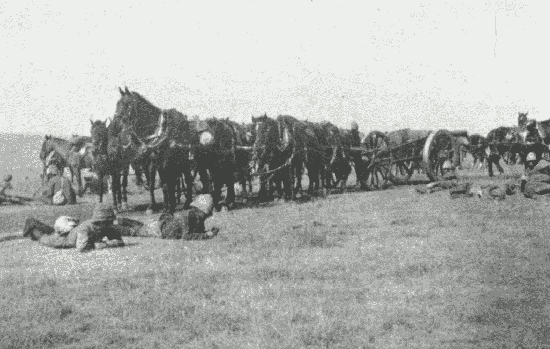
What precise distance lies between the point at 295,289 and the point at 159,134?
8.49 m

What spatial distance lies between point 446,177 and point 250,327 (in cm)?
1545

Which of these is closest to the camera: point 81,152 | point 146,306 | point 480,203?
point 146,306

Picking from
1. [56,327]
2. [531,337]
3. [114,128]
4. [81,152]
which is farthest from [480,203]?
[81,152]

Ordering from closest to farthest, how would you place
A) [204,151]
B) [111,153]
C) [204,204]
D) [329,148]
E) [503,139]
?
[204,204] → [111,153] → [204,151] → [329,148] → [503,139]

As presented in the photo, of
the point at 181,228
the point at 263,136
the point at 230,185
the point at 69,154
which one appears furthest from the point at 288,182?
the point at 69,154

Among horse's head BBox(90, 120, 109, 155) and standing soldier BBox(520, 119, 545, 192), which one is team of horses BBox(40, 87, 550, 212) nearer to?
horse's head BBox(90, 120, 109, 155)

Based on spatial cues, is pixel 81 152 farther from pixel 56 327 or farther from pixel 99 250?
pixel 56 327

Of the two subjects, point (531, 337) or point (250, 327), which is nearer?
point (531, 337)

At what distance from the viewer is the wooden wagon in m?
21.3

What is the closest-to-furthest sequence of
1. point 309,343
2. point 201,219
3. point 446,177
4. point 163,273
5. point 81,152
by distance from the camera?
point 309,343 < point 163,273 < point 201,219 < point 446,177 < point 81,152

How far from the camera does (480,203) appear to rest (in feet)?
48.4

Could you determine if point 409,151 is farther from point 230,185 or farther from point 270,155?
point 230,185

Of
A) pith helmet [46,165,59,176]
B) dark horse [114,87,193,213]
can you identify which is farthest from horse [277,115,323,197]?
pith helmet [46,165,59,176]

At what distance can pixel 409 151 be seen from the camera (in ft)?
73.3
